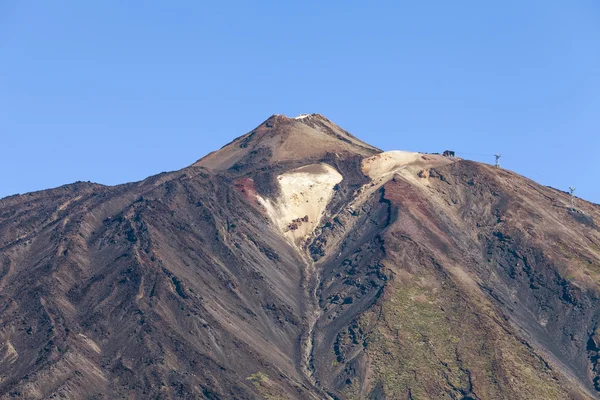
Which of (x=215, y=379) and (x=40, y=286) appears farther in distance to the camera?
(x=40, y=286)

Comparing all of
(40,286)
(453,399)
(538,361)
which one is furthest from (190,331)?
(538,361)

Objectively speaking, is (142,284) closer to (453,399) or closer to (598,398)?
(453,399)

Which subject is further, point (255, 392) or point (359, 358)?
point (359, 358)

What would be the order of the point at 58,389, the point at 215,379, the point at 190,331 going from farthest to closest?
1. the point at 190,331
2. the point at 215,379
3. the point at 58,389

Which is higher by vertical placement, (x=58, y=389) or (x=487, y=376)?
(x=487, y=376)

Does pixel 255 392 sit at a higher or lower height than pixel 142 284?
lower

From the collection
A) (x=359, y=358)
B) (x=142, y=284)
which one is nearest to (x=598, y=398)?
(x=359, y=358)

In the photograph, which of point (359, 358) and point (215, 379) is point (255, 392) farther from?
point (359, 358)

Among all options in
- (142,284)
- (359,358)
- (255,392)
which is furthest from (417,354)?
(142,284)

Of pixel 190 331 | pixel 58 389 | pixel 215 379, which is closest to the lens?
pixel 58 389
